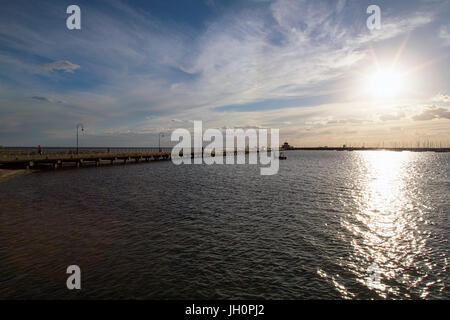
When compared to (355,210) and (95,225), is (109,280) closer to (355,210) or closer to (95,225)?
(95,225)

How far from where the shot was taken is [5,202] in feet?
72.0

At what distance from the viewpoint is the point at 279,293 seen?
9062 millimetres

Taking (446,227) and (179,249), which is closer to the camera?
(179,249)

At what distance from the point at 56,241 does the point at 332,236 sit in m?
16.2

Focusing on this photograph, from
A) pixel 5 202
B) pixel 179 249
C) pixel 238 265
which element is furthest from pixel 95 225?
pixel 5 202

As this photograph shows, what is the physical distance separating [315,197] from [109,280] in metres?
23.0

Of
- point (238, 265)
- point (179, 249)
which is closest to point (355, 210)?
point (238, 265)

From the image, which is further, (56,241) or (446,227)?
(446,227)

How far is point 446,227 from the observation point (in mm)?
17219

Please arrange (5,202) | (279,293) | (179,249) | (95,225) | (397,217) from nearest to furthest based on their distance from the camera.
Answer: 1. (279,293)
2. (179,249)
3. (95,225)
4. (397,217)
5. (5,202)
